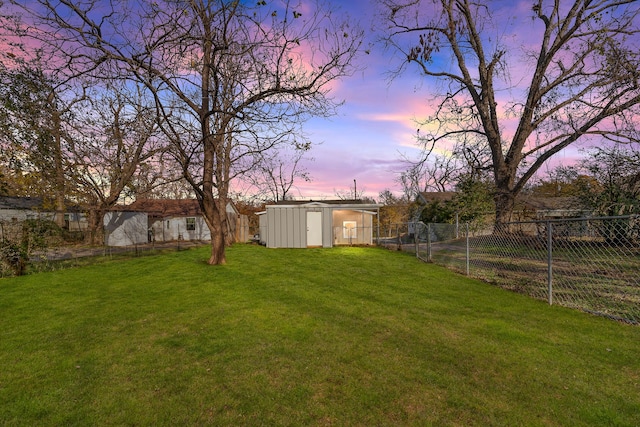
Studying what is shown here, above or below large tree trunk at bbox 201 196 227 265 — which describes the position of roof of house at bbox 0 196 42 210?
above

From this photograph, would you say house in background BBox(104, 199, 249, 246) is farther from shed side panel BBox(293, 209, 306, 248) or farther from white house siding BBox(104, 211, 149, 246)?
shed side panel BBox(293, 209, 306, 248)

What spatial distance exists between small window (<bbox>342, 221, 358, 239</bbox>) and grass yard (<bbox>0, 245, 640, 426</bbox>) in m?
15.6

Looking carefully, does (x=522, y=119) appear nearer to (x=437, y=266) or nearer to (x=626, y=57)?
(x=626, y=57)

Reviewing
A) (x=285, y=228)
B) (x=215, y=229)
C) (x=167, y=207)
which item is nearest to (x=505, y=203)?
(x=215, y=229)

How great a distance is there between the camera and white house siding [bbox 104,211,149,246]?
25.1 meters

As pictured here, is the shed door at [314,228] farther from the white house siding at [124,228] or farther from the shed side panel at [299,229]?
the white house siding at [124,228]

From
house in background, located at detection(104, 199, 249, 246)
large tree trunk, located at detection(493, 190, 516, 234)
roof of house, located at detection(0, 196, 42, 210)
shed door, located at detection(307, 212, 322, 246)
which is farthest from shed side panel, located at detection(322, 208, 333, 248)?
roof of house, located at detection(0, 196, 42, 210)

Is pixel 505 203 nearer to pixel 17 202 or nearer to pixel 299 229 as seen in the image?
pixel 299 229

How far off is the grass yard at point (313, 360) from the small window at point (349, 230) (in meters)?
15.6

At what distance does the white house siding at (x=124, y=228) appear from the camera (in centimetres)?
2514

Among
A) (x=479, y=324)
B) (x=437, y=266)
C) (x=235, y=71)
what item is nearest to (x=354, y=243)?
(x=437, y=266)

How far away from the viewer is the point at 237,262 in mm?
12672

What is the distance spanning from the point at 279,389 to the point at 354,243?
789 inches

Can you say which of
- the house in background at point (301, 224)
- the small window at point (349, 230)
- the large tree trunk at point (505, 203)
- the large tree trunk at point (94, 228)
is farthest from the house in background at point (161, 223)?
the large tree trunk at point (505, 203)
